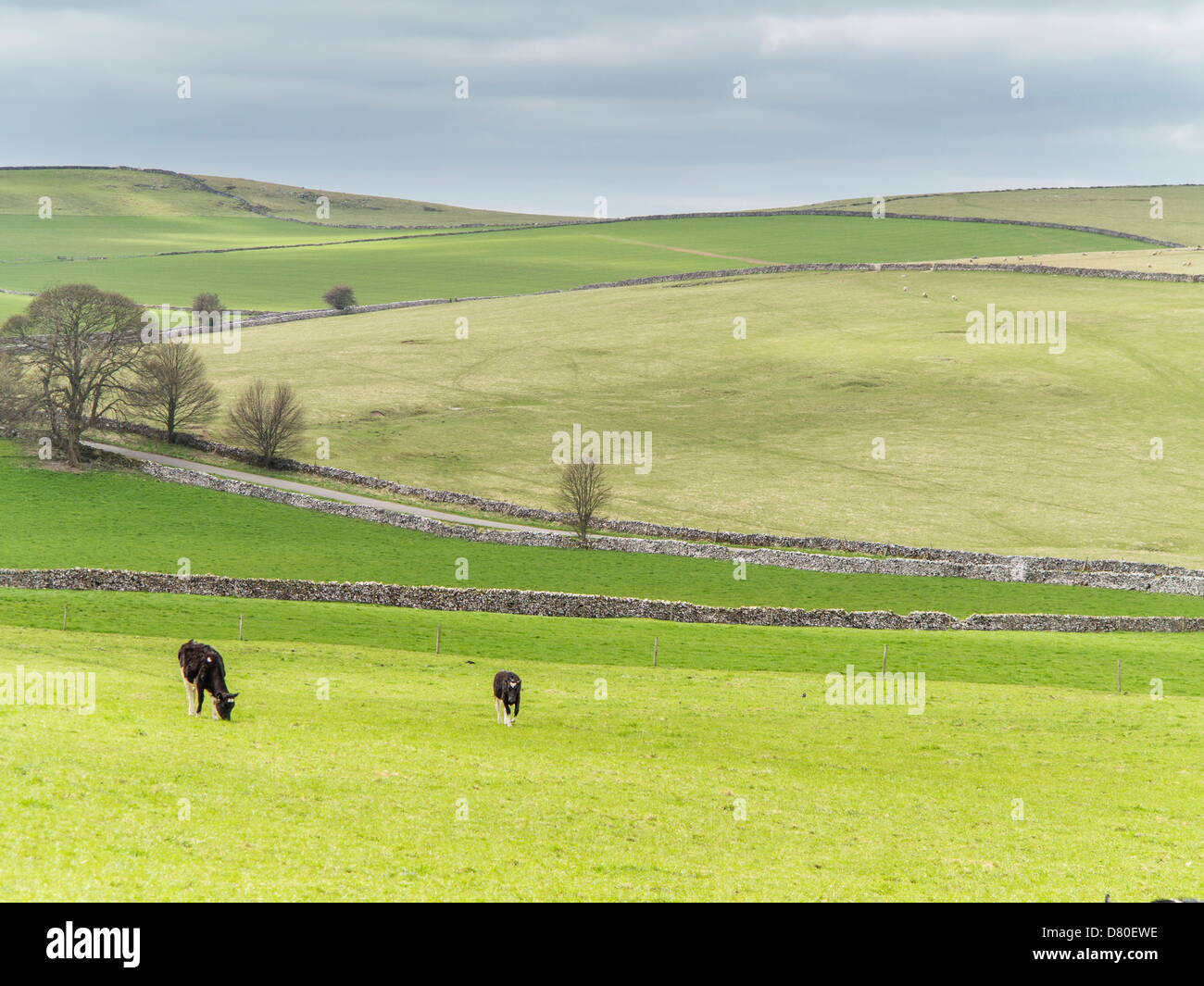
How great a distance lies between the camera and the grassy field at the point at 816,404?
7056 cm

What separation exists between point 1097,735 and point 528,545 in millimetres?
36429

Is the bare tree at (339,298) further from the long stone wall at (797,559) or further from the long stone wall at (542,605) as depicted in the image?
the long stone wall at (542,605)

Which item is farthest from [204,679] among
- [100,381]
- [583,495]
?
[100,381]

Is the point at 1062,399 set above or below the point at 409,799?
above

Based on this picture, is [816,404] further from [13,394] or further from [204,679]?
[204,679]

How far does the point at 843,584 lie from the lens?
54531 mm

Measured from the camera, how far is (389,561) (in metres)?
55.0

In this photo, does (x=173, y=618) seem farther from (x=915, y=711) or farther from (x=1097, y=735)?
(x=1097, y=735)

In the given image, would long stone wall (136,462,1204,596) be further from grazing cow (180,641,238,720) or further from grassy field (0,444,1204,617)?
grazing cow (180,641,238,720)

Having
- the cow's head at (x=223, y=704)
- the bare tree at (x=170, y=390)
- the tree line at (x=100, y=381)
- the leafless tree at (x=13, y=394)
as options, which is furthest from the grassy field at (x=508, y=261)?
the cow's head at (x=223, y=704)

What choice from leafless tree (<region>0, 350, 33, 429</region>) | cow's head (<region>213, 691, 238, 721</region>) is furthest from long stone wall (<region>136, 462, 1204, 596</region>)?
cow's head (<region>213, 691, 238, 721</region>)

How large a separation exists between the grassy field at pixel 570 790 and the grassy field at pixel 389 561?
17.5 metres
